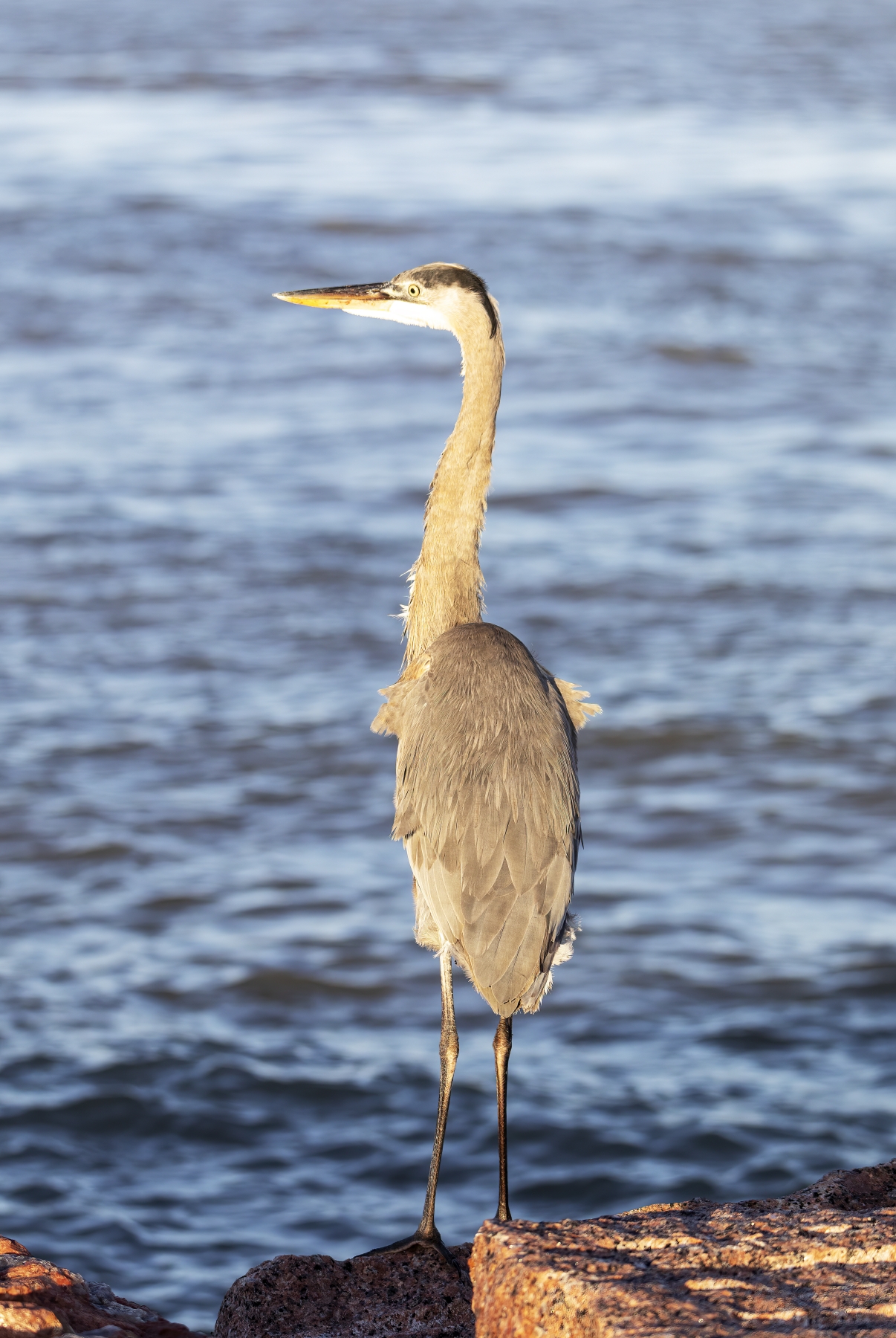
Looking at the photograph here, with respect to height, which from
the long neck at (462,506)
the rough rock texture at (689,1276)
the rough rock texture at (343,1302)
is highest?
the long neck at (462,506)

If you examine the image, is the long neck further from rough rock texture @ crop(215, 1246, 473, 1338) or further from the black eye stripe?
rough rock texture @ crop(215, 1246, 473, 1338)

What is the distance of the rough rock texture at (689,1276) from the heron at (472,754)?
0.93m

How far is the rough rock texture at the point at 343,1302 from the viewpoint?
427cm

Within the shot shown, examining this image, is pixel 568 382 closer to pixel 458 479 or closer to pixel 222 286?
pixel 222 286

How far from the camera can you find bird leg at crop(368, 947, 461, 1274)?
4.72 metres

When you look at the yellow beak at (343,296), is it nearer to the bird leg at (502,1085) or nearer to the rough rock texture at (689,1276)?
the bird leg at (502,1085)

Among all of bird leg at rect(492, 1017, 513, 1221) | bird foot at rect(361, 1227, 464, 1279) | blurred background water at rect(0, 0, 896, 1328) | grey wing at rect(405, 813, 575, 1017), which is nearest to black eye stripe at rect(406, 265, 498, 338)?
grey wing at rect(405, 813, 575, 1017)

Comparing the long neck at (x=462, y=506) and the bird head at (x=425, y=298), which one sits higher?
the bird head at (x=425, y=298)

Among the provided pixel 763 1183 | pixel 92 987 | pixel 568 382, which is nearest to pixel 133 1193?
pixel 92 987

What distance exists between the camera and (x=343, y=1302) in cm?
441

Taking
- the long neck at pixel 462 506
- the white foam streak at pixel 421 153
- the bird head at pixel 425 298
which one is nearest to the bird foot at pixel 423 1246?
the long neck at pixel 462 506

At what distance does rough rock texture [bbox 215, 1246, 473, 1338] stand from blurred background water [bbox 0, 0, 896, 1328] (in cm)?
217

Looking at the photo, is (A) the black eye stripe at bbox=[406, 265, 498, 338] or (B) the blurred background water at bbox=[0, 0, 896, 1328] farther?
(B) the blurred background water at bbox=[0, 0, 896, 1328]

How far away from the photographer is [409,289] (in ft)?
17.2
